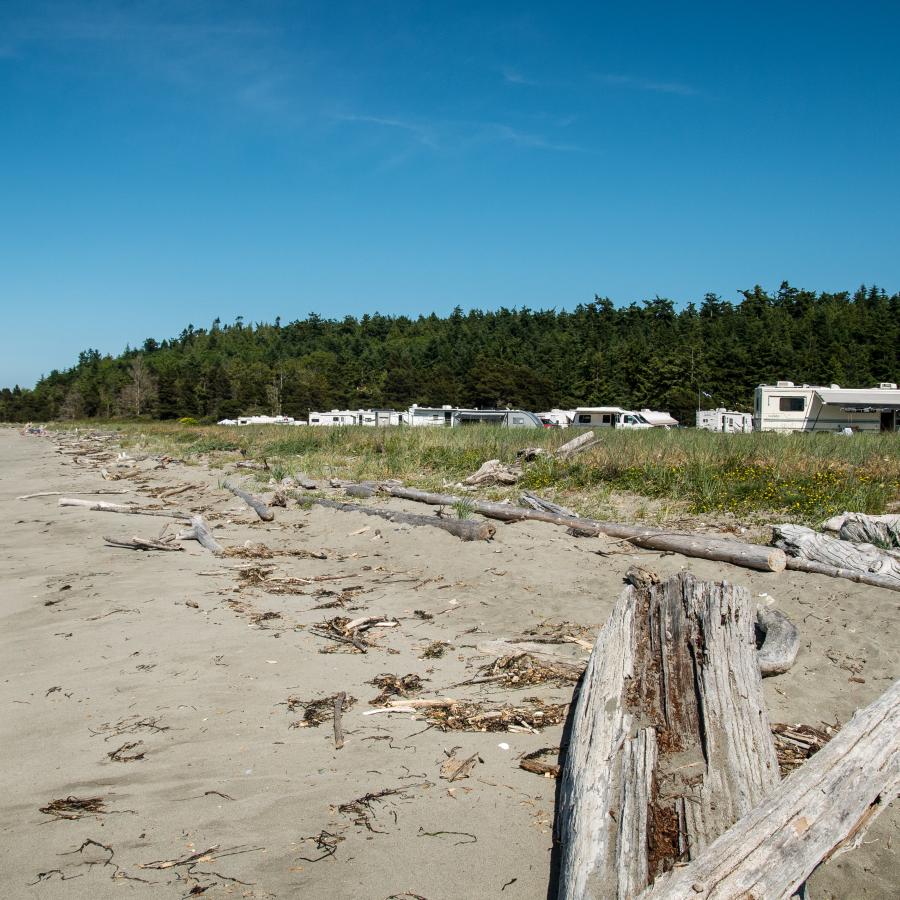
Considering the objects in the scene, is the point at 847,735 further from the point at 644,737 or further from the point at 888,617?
the point at 888,617

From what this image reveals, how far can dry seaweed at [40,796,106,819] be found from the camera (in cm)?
291

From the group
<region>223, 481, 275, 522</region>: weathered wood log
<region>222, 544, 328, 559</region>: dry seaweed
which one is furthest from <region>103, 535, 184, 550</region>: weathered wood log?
<region>223, 481, 275, 522</region>: weathered wood log

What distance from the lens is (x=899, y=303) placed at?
266 feet

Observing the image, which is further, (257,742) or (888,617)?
(888,617)

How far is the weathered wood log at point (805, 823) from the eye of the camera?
6.94ft

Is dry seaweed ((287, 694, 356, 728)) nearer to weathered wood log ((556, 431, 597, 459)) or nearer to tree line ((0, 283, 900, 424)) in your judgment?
weathered wood log ((556, 431, 597, 459))

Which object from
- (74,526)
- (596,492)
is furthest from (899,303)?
(74,526)

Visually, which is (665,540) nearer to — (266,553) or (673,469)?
(673,469)

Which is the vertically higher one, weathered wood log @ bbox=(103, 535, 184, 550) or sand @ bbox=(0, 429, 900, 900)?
weathered wood log @ bbox=(103, 535, 184, 550)

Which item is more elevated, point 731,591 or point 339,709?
point 731,591

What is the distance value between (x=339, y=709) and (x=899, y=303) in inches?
3702

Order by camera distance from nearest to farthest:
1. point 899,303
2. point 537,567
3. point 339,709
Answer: point 339,709 < point 537,567 < point 899,303

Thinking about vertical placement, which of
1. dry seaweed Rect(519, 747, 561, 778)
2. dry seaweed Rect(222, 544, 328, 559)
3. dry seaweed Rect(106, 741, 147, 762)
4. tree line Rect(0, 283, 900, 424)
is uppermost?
tree line Rect(0, 283, 900, 424)

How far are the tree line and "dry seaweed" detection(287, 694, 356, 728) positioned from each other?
56293mm
